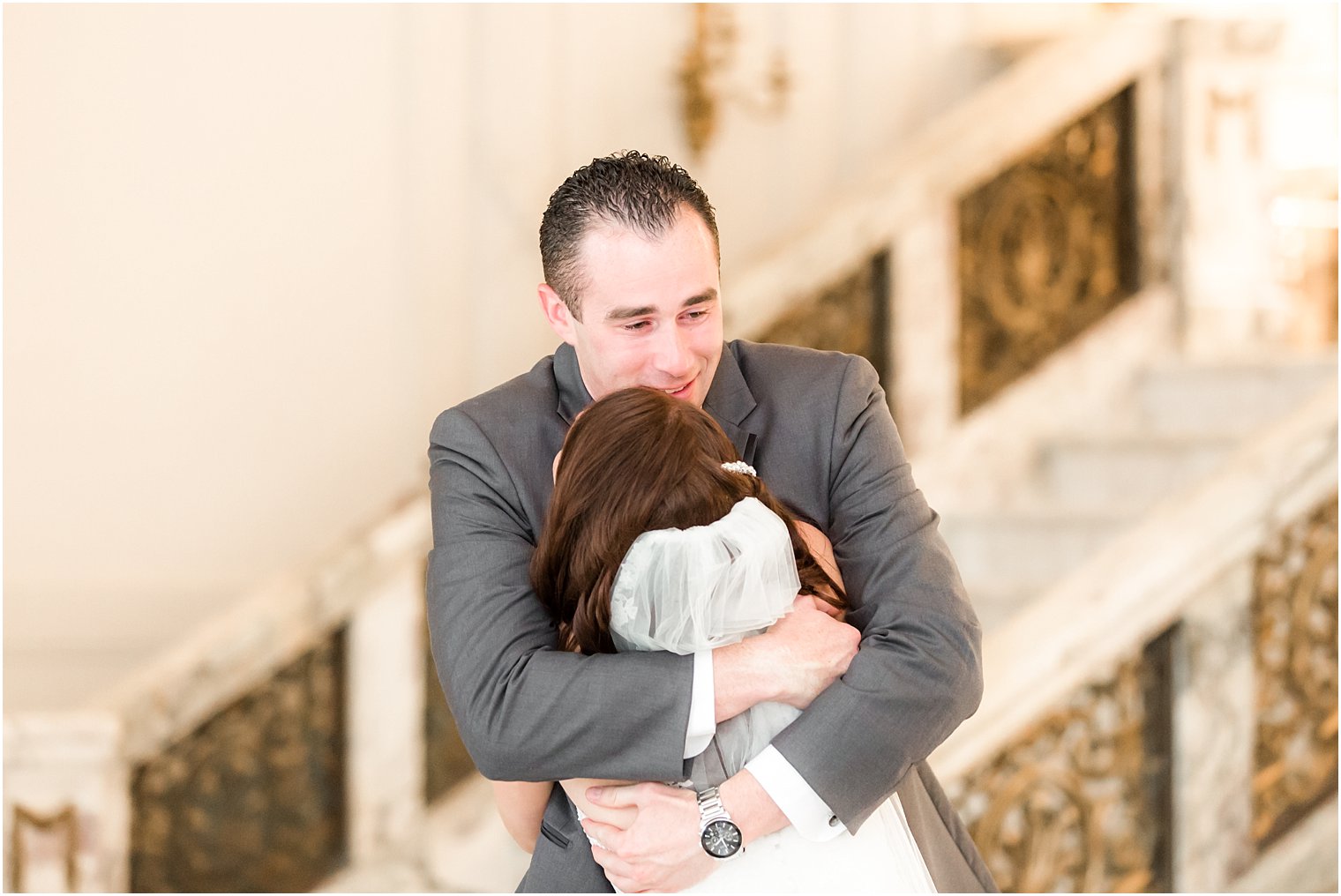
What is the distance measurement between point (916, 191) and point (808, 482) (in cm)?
314

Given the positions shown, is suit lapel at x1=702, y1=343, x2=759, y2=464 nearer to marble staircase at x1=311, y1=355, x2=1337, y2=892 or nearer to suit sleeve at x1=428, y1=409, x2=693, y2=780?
suit sleeve at x1=428, y1=409, x2=693, y2=780

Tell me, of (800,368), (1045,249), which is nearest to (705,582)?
(800,368)

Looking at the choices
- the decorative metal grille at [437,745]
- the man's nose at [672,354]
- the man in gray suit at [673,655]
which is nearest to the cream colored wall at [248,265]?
the decorative metal grille at [437,745]

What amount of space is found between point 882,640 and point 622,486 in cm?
39

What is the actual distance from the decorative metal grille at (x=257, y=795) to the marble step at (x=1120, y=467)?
8.17 feet

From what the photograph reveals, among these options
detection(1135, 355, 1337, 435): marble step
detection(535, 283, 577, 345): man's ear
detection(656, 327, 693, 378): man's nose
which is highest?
detection(535, 283, 577, 345): man's ear

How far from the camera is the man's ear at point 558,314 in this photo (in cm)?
196

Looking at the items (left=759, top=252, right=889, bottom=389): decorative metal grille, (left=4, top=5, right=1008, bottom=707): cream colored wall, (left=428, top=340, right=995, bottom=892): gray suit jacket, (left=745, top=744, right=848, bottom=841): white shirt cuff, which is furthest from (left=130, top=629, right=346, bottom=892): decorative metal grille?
(left=745, top=744, right=848, bottom=841): white shirt cuff

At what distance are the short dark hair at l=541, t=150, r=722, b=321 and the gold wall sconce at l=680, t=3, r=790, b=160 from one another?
3.91 metres

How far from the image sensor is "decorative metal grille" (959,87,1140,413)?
5090 millimetres

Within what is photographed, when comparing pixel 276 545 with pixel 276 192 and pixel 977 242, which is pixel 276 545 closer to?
pixel 276 192

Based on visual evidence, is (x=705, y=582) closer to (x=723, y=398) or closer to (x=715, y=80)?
(x=723, y=398)

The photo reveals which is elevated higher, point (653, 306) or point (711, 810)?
point (653, 306)

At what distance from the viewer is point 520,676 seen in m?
1.75
